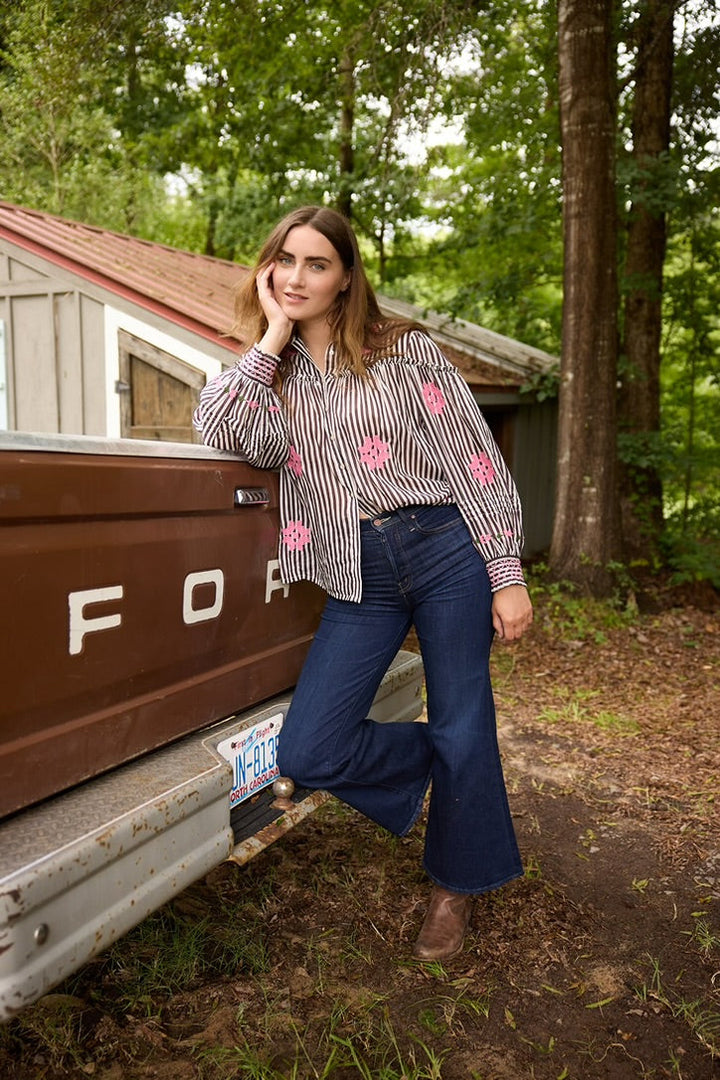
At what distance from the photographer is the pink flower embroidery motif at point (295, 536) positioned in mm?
2680

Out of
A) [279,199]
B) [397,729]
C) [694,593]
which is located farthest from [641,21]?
[397,729]

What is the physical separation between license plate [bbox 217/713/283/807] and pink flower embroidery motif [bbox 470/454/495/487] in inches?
37.1

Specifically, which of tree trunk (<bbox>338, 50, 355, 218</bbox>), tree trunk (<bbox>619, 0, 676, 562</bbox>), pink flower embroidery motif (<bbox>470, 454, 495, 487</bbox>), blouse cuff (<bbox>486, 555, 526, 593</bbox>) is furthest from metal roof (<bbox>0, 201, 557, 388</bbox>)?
tree trunk (<bbox>338, 50, 355, 218</bbox>)

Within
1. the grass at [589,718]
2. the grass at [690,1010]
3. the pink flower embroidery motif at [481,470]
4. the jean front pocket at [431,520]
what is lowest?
the grass at [690,1010]

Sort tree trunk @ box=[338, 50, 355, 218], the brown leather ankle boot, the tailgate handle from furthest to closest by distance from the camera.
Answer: tree trunk @ box=[338, 50, 355, 218] → the brown leather ankle boot → the tailgate handle

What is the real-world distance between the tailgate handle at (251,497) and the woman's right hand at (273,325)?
1.35 feet

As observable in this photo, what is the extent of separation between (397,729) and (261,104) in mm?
13589

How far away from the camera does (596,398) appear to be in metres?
7.65

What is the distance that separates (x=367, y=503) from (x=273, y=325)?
599 mm

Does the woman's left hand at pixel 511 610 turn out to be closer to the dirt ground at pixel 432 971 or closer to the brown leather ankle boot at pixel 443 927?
the brown leather ankle boot at pixel 443 927

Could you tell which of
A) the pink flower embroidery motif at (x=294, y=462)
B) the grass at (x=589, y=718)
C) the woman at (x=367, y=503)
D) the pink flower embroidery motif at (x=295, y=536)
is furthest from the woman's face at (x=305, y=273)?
the grass at (x=589, y=718)

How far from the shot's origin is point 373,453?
8.53 feet

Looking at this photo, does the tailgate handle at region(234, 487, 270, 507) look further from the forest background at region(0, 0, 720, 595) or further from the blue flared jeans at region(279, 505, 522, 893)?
the forest background at region(0, 0, 720, 595)

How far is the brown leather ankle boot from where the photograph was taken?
2.85 m
